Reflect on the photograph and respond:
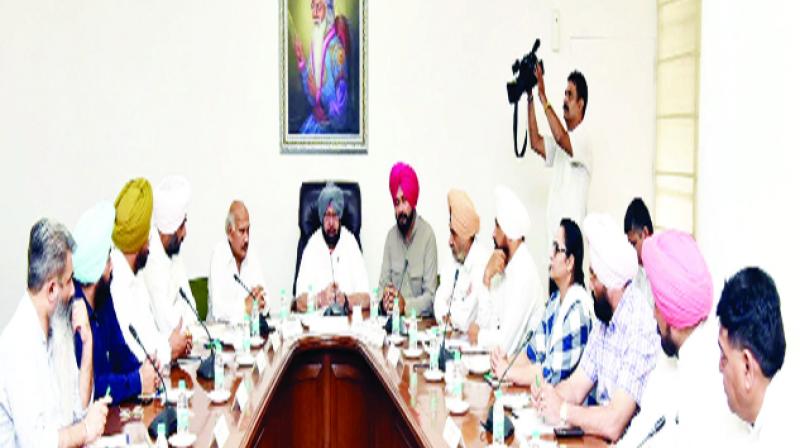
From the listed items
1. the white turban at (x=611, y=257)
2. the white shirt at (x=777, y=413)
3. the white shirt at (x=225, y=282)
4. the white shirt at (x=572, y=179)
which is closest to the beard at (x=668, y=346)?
the white turban at (x=611, y=257)

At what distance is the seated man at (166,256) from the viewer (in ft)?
15.7

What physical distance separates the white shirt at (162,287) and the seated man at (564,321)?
5.43 ft

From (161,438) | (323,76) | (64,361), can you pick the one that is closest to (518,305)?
(161,438)

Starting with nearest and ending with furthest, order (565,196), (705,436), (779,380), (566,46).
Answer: (779,380) → (705,436) → (565,196) → (566,46)

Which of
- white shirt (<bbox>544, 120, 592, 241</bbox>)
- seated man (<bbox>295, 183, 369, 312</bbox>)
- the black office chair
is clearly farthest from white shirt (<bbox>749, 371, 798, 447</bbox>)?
white shirt (<bbox>544, 120, 592, 241</bbox>)

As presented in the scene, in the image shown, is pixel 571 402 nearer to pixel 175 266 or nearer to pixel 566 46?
pixel 175 266

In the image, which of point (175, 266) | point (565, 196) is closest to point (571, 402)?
point (175, 266)

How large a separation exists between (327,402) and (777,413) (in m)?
2.96

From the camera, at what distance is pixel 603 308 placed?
3.53 meters

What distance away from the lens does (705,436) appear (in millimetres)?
2715

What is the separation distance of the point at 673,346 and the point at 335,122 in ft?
14.0

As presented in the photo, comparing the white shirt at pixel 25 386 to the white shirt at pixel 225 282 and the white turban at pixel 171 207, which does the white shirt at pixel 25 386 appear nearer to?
the white turban at pixel 171 207

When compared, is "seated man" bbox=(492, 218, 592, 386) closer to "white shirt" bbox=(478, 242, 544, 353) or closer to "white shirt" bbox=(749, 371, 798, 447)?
"white shirt" bbox=(478, 242, 544, 353)

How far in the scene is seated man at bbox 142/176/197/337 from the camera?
478 centimetres
